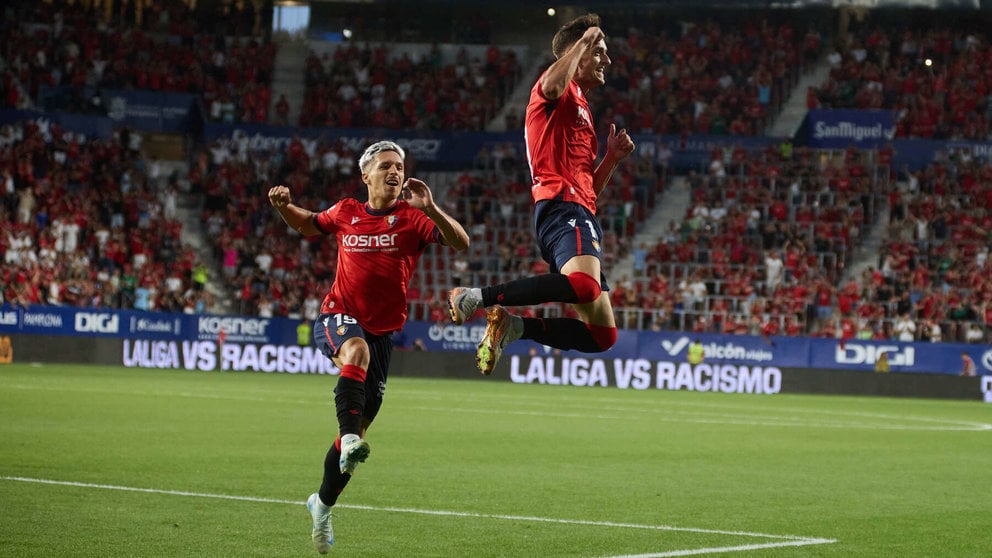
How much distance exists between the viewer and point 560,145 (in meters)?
9.34

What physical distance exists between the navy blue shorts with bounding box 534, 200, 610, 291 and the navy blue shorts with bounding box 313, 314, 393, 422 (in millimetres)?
1296

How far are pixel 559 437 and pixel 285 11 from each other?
34259mm

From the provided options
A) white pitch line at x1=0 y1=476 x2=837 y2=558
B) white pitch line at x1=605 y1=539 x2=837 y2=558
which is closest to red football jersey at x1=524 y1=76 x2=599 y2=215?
white pitch line at x1=605 y1=539 x2=837 y2=558

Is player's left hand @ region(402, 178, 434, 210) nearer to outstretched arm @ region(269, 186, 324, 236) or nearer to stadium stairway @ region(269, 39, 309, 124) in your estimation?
outstretched arm @ region(269, 186, 324, 236)

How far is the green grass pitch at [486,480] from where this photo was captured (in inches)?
376

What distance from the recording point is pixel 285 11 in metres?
49.9

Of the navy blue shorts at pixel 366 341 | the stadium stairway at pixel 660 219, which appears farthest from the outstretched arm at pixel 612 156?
the stadium stairway at pixel 660 219

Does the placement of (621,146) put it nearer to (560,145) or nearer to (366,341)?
(560,145)

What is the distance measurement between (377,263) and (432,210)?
35.3 inches

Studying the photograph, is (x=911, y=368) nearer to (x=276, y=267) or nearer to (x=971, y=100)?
(x=971, y=100)

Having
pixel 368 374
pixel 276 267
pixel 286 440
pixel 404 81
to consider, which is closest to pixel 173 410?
pixel 286 440

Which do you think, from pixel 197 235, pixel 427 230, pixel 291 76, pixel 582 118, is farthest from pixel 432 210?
pixel 291 76

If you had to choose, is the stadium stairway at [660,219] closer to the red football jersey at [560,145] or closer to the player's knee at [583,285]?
the red football jersey at [560,145]

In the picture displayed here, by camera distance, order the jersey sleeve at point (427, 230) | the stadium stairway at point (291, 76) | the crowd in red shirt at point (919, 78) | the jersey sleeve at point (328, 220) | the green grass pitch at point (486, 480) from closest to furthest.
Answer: the jersey sleeve at point (427, 230) → the jersey sleeve at point (328, 220) → the green grass pitch at point (486, 480) → the crowd in red shirt at point (919, 78) → the stadium stairway at point (291, 76)
